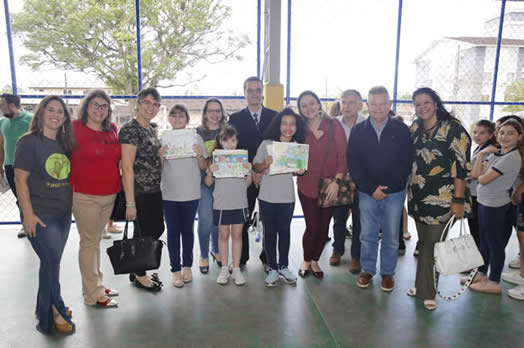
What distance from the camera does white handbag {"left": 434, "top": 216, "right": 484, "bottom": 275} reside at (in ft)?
8.93

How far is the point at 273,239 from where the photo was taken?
3.44 meters

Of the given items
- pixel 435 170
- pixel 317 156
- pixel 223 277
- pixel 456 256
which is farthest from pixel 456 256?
pixel 223 277

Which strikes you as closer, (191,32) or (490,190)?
(490,190)

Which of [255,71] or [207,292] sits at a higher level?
[255,71]

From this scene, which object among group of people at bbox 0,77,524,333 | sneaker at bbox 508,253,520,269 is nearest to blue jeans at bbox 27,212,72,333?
group of people at bbox 0,77,524,333

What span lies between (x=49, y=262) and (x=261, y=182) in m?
1.86

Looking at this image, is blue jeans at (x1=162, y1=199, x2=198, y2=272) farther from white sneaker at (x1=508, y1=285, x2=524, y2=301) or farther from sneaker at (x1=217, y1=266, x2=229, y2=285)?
white sneaker at (x1=508, y1=285, x2=524, y2=301)

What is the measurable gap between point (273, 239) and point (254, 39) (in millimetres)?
3416

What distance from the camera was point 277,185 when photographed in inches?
129

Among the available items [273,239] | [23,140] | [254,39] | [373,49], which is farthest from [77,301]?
[373,49]

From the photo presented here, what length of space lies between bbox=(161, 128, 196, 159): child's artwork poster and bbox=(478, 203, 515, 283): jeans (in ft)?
9.32

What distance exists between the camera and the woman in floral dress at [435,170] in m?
2.80

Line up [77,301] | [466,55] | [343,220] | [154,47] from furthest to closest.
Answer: [154,47] → [466,55] → [343,220] → [77,301]

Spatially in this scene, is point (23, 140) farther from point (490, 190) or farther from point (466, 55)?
point (466, 55)
